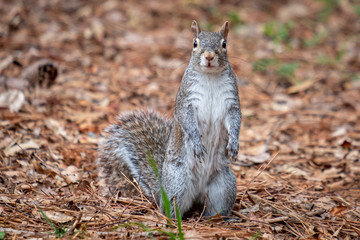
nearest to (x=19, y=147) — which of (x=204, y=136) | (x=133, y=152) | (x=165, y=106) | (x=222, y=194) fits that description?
(x=133, y=152)

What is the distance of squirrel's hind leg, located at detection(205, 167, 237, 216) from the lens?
2.46 meters

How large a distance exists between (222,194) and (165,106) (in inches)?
75.9

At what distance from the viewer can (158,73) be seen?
197 inches

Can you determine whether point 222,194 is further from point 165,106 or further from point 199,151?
point 165,106

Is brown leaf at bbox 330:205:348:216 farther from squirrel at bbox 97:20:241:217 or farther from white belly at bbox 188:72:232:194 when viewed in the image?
white belly at bbox 188:72:232:194

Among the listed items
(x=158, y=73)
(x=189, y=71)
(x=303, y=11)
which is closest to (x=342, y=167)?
(x=189, y=71)

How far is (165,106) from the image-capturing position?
426cm

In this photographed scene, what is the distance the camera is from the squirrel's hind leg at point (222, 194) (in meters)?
2.46

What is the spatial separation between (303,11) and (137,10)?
3.11m

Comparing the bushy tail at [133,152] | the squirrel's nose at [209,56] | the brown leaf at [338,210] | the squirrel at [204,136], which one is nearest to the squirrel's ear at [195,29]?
the squirrel at [204,136]

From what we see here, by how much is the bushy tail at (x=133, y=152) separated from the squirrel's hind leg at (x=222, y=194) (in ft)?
1.08

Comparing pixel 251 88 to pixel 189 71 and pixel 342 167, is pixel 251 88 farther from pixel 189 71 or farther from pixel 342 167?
pixel 189 71

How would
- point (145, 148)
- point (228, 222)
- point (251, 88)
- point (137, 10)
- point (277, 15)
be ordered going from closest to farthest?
point (228, 222) < point (145, 148) < point (251, 88) < point (137, 10) < point (277, 15)

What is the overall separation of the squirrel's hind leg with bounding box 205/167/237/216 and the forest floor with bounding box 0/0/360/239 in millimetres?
80
